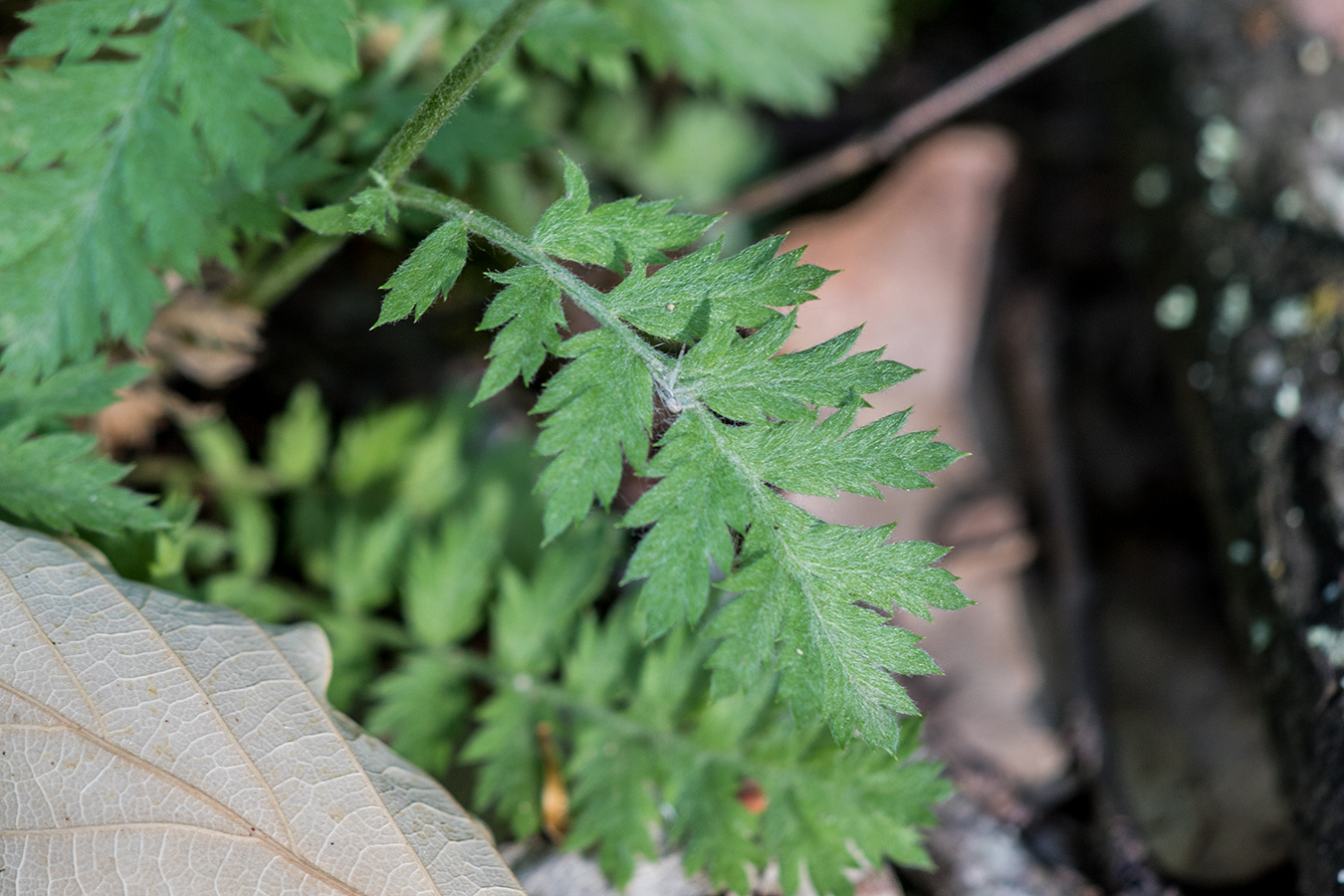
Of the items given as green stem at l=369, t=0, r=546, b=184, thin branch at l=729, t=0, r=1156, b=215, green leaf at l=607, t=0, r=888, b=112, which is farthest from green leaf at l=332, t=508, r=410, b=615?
thin branch at l=729, t=0, r=1156, b=215

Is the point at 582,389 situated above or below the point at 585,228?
below

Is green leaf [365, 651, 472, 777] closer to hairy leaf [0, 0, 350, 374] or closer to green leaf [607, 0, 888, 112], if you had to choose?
hairy leaf [0, 0, 350, 374]

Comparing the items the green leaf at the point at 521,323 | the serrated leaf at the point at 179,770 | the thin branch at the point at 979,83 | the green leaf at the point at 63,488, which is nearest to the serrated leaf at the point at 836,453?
the green leaf at the point at 521,323

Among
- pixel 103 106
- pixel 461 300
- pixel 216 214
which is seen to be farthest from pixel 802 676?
pixel 461 300

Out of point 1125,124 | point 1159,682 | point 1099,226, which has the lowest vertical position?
point 1159,682

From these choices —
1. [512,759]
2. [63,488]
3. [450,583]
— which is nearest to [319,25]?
[63,488]

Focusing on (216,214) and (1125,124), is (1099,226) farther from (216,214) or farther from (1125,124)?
(216,214)
